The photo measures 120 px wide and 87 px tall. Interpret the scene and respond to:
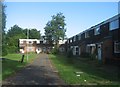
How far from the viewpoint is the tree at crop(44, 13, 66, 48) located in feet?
A: 317

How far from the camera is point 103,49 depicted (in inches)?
1345

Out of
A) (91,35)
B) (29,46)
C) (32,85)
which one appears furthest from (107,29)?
(29,46)

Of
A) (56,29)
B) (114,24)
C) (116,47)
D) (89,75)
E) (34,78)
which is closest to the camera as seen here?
(34,78)

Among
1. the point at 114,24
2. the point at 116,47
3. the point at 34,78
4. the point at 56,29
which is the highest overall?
the point at 56,29

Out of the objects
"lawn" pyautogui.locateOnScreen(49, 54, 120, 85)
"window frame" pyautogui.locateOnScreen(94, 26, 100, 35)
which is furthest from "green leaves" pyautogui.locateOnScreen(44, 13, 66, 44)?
"lawn" pyautogui.locateOnScreen(49, 54, 120, 85)

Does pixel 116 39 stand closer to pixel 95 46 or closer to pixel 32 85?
pixel 95 46

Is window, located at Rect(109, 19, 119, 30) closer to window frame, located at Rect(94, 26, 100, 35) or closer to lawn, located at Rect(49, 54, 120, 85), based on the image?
window frame, located at Rect(94, 26, 100, 35)

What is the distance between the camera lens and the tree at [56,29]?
9668 centimetres

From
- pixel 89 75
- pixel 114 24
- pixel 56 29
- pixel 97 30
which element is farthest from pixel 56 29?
pixel 89 75

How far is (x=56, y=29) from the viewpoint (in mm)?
96812

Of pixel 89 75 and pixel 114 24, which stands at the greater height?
pixel 114 24

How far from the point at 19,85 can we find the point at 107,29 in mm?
25654

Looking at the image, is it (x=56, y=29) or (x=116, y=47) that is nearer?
(x=116, y=47)

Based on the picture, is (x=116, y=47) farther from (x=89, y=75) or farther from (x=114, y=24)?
(x=89, y=75)
